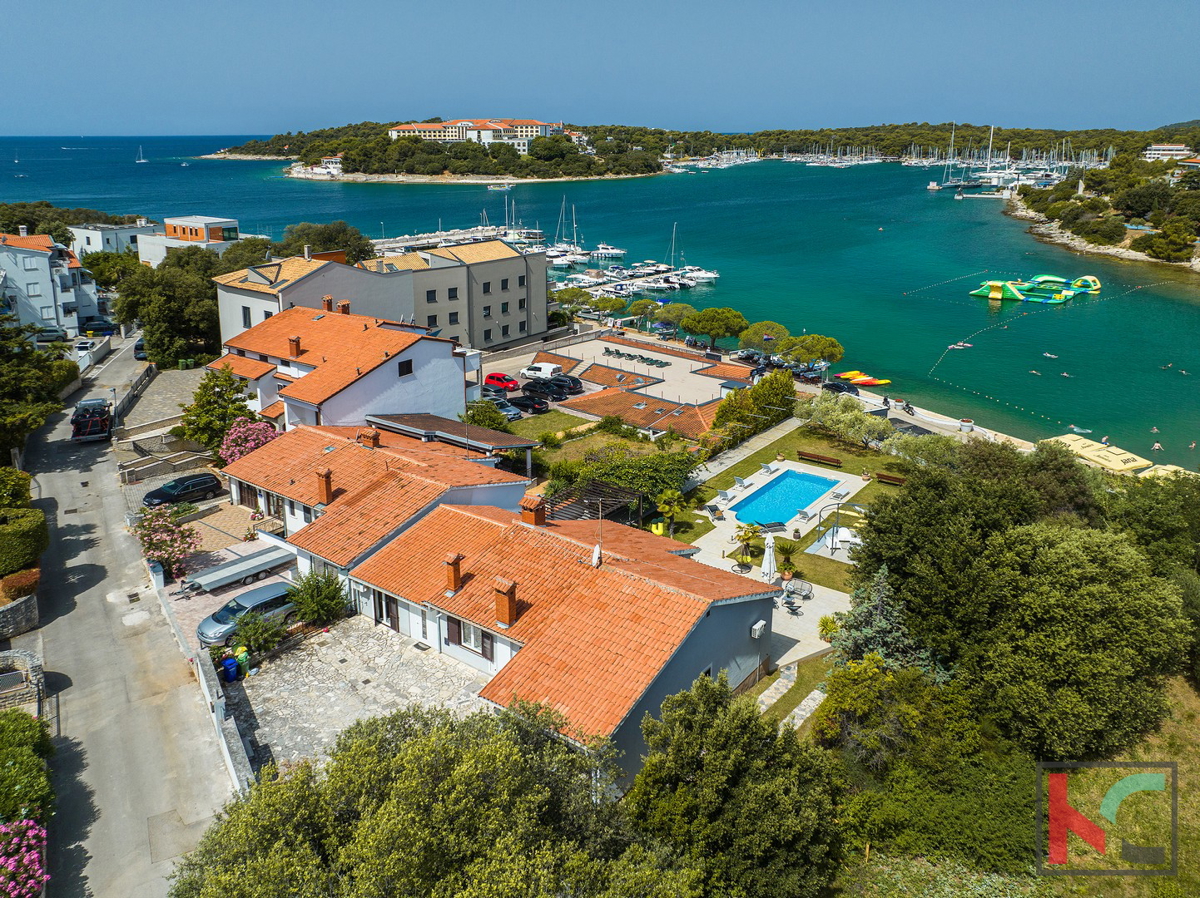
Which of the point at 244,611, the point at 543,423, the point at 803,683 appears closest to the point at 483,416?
the point at 543,423

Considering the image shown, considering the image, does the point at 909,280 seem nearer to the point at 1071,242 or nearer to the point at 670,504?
the point at 1071,242

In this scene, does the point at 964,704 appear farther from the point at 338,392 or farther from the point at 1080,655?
the point at 338,392

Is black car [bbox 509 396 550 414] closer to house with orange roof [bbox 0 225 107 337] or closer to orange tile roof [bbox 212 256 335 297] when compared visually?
orange tile roof [bbox 212 256 335 297]

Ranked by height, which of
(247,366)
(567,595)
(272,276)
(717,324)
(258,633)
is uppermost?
(272,276)

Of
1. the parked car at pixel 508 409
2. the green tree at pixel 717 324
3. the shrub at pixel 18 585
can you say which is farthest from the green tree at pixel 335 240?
the shrub at pixel 18 585

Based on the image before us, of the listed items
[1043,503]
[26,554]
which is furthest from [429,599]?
[1043,503]

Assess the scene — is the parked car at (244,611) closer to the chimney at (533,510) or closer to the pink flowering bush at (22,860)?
the chimney at (533,510)

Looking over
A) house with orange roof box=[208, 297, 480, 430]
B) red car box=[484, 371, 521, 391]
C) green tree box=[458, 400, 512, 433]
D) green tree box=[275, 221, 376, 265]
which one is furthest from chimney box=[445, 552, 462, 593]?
green tree box=[275, 221, 376, 265]
